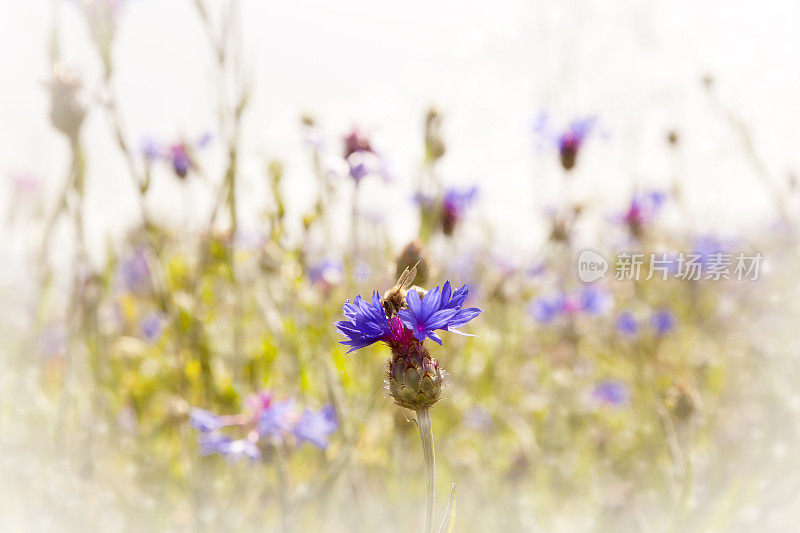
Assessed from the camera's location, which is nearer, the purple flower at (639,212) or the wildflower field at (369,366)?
the wildflower field at (369,366)

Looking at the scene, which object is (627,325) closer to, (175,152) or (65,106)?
(175,152)

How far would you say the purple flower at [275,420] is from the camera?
725 mm

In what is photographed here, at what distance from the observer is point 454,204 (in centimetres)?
119

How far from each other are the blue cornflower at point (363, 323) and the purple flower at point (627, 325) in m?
1.17

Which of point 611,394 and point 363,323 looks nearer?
point 363,323

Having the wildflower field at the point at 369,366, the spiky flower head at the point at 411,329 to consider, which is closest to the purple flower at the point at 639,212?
the wildflower field at the point at 369,366

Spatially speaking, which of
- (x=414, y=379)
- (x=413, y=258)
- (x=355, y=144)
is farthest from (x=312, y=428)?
(x=355, y=144)

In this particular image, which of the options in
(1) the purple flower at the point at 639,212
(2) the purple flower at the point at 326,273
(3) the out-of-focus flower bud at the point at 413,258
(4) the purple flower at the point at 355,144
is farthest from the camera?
(1) the purple flower at the point at 639,212

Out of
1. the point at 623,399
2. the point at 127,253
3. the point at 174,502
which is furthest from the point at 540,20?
the point at 174,502

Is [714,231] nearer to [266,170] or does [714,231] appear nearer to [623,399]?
[623,399]

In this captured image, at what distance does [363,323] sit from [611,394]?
4.12 feet

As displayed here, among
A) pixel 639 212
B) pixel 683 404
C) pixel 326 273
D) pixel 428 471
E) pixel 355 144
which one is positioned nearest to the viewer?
pixel 428 471

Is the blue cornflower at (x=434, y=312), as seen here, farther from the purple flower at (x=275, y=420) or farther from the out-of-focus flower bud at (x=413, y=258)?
the purple flower at (x=275, y=420)

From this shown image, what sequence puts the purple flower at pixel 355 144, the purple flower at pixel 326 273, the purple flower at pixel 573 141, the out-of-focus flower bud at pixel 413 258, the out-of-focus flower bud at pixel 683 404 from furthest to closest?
the purple flower at pixel 573 141 < the purple flower at pixel 326 273 < the purple flower at pixel 355 144 < the out-of-focus flower bud at pixel 683 404 < the out-of-focus flower bud at pixel 413 258
